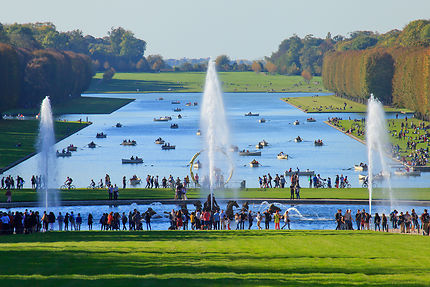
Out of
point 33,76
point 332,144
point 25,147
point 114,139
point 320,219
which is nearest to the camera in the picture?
point 320,219

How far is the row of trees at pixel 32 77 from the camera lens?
127 m

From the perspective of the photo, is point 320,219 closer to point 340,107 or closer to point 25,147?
point 25,147

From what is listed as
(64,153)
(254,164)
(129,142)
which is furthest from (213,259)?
(129,142)

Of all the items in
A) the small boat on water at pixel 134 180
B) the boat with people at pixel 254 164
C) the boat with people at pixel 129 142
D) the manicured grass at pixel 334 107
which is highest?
the manicured grass at pixel 334 107

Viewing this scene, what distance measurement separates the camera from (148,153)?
99875 millimetres

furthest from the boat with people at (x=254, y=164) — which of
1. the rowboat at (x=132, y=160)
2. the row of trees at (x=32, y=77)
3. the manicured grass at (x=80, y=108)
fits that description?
the manicured grass at (x=80, y=108)

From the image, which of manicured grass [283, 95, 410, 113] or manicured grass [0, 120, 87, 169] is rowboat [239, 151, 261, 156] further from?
manicured grass [283, 95, 410, 113]

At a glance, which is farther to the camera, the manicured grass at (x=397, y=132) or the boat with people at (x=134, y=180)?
the manicured grass at (x=397, y=132)

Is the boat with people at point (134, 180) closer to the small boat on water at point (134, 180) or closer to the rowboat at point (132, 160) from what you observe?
the small boat on water at point (134, 180)

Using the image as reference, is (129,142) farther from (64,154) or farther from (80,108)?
(80,108)

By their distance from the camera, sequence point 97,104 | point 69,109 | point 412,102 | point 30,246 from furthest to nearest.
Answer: point 97,104 < point 69,109 < point 412,102 < point 30,246

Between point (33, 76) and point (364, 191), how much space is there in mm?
106954

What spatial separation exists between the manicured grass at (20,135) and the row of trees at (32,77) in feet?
17.9

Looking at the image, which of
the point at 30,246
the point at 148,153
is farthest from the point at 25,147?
the point at 30,246
